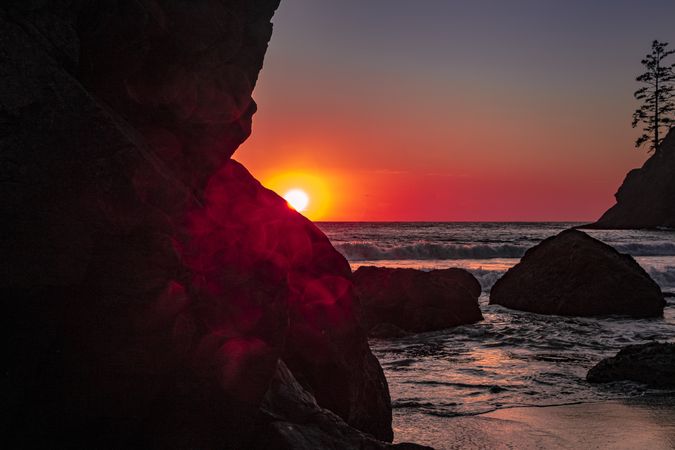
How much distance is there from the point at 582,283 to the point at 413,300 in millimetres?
3257

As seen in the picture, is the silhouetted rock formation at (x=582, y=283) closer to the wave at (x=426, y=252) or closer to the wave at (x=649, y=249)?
the wave at (x=426, y=252)

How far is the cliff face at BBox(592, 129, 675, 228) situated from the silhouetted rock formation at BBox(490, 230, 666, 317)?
41.2 m

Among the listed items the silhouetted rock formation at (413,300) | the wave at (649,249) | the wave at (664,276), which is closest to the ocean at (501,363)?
the silhouetted rock formation at (413,300)

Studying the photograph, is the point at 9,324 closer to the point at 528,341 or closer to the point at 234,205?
the point at 234,205

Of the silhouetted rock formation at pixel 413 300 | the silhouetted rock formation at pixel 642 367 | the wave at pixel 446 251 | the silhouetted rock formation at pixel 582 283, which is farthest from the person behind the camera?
the wave at pixel 446 251

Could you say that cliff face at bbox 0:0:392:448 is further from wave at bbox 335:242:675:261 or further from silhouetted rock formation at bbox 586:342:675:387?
wave at bbox 335:242:675:261

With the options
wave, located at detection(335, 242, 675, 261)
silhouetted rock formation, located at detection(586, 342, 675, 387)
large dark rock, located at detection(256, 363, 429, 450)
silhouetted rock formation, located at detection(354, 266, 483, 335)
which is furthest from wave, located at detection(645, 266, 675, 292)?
large dark rock, located at detection(256, 363, 429, 450)

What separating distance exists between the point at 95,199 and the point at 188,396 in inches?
39.1

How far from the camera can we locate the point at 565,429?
168 inches

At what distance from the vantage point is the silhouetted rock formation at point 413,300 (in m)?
8.91

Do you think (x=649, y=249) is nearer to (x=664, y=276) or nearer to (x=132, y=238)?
(x=664, y=276)

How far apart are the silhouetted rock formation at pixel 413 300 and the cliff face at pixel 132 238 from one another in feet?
19.2

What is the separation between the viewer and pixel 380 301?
912 centimetres

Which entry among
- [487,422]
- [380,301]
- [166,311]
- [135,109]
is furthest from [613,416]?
[380,301]
